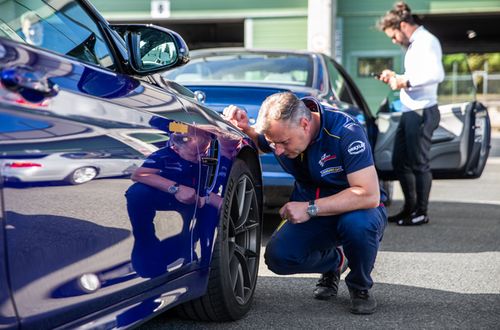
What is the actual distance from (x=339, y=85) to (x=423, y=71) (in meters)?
0.72

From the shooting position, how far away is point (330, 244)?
3.95 meters

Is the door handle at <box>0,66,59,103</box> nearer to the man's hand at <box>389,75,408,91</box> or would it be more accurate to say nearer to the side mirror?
the side mirror

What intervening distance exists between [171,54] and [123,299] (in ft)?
3.34

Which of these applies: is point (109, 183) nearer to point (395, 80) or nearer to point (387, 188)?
point (395, 80)

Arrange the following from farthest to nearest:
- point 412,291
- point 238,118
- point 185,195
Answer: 1. point 412,291
2. point 238,118
3. point 185,195

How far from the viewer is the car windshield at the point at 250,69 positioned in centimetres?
638

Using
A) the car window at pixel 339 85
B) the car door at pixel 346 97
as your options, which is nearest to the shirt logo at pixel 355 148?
the car door at pixel 346 97

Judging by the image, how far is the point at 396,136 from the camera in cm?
696

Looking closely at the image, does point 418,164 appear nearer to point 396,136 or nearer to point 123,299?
point 396,136

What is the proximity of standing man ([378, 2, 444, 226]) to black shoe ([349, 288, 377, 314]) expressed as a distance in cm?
300

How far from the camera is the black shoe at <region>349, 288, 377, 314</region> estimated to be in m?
3.76

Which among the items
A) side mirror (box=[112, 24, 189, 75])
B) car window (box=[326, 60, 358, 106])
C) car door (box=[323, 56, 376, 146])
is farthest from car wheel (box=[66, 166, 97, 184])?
Result: car window (box=[326, 60, 358, 106])

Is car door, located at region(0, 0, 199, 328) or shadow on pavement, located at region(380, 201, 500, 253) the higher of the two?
car door, located at region(0, 0, 199, 328)

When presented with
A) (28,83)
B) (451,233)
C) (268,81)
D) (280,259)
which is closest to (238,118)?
(280,259)
